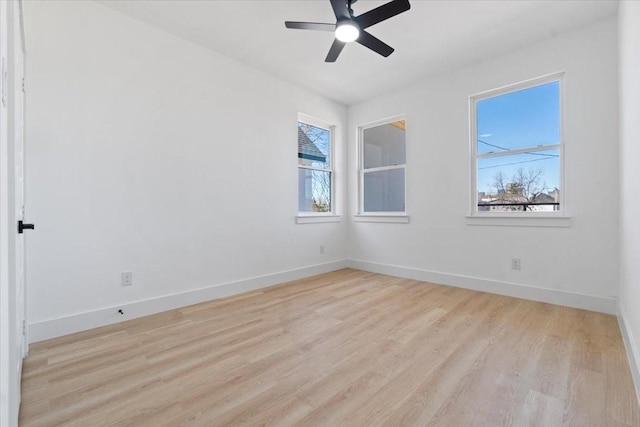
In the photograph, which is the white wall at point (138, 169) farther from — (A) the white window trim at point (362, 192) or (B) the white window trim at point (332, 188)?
(A) the white window trim at point (362, 192)

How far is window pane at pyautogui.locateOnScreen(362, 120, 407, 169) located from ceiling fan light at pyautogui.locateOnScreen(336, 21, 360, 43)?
2.09 metres

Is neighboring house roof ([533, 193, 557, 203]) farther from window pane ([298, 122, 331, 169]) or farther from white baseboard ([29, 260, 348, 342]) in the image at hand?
white baseboard ([29, 260, 348, 342])

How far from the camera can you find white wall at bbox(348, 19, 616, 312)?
278cm

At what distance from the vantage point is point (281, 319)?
2664 millimetres

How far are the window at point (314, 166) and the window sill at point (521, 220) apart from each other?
2042 millimetres

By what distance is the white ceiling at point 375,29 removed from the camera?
2561 mm

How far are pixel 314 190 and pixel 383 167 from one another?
1.10 metres

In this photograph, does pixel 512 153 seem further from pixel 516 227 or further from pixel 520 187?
pixel 516 227

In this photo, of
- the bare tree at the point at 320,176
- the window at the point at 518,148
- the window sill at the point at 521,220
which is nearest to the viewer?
the window sill at the point at 521,220

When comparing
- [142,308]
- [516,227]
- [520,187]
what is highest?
[520,187]

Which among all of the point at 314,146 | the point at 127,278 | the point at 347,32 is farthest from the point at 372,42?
the point at 127,278

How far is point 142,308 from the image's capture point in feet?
8.93

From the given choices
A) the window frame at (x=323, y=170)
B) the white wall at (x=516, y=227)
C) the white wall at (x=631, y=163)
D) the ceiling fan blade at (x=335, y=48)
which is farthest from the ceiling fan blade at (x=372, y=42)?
the window frame at (x=323, y=170)

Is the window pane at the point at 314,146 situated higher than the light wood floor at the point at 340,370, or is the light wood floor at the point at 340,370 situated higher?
the window pane at the point at 314,146
